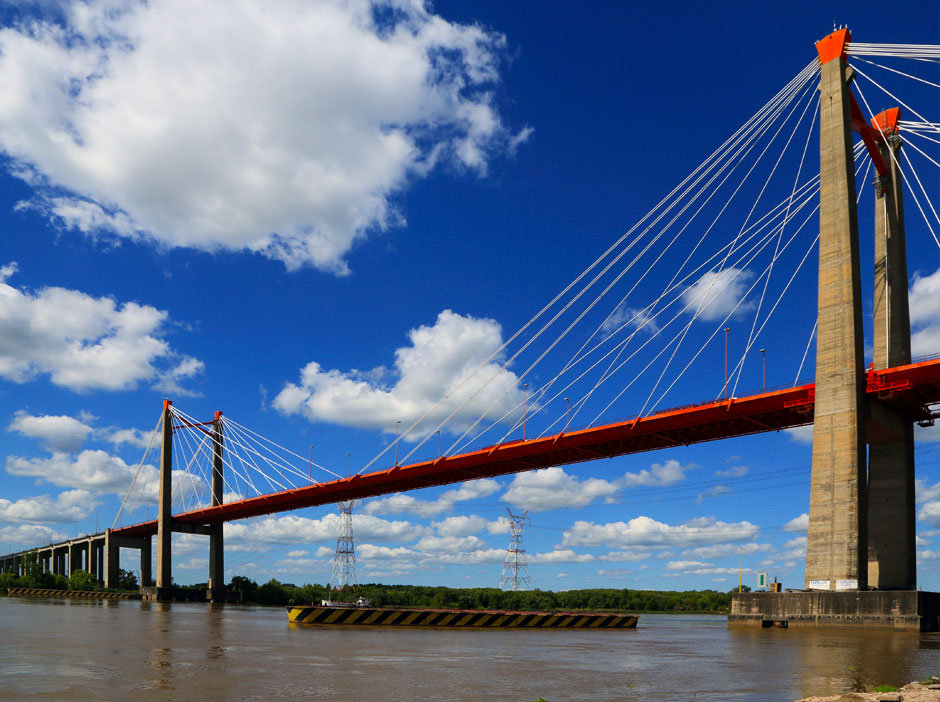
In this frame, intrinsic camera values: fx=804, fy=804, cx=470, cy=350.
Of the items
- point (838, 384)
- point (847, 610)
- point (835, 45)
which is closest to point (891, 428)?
point (838, 384)

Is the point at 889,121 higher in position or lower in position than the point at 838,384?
higher

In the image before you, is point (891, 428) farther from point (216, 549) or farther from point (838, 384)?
point (216, 549)

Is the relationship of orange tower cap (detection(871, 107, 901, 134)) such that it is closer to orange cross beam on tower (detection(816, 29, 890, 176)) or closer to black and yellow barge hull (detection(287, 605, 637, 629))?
orange cross beam on tower (detection(816, 29, 890, 176))

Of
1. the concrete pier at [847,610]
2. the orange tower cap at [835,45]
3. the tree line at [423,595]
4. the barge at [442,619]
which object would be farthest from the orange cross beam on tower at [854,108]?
the tree line at [423,595]

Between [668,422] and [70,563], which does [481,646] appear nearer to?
[668,422]

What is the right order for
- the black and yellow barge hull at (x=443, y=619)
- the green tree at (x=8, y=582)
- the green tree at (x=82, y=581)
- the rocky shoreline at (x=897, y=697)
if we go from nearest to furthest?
the rocky shoreline at (x=897, y=697), the black and yellow barge hull at (x=443, y=619), the green tree at (x=82, y=581), the green tree at (x=8, y=582)

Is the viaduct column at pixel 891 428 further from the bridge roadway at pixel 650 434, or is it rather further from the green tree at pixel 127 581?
the green tree at pixel 127 581

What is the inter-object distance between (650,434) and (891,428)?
1305 cm

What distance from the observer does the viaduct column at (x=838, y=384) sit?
34.3 metres

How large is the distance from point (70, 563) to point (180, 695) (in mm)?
125206

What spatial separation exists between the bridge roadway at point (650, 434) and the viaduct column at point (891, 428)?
1.14 metres

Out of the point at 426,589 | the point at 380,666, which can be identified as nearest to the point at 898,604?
the point at 380,666

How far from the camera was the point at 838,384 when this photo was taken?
3581cm

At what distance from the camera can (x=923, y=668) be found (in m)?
17.4
